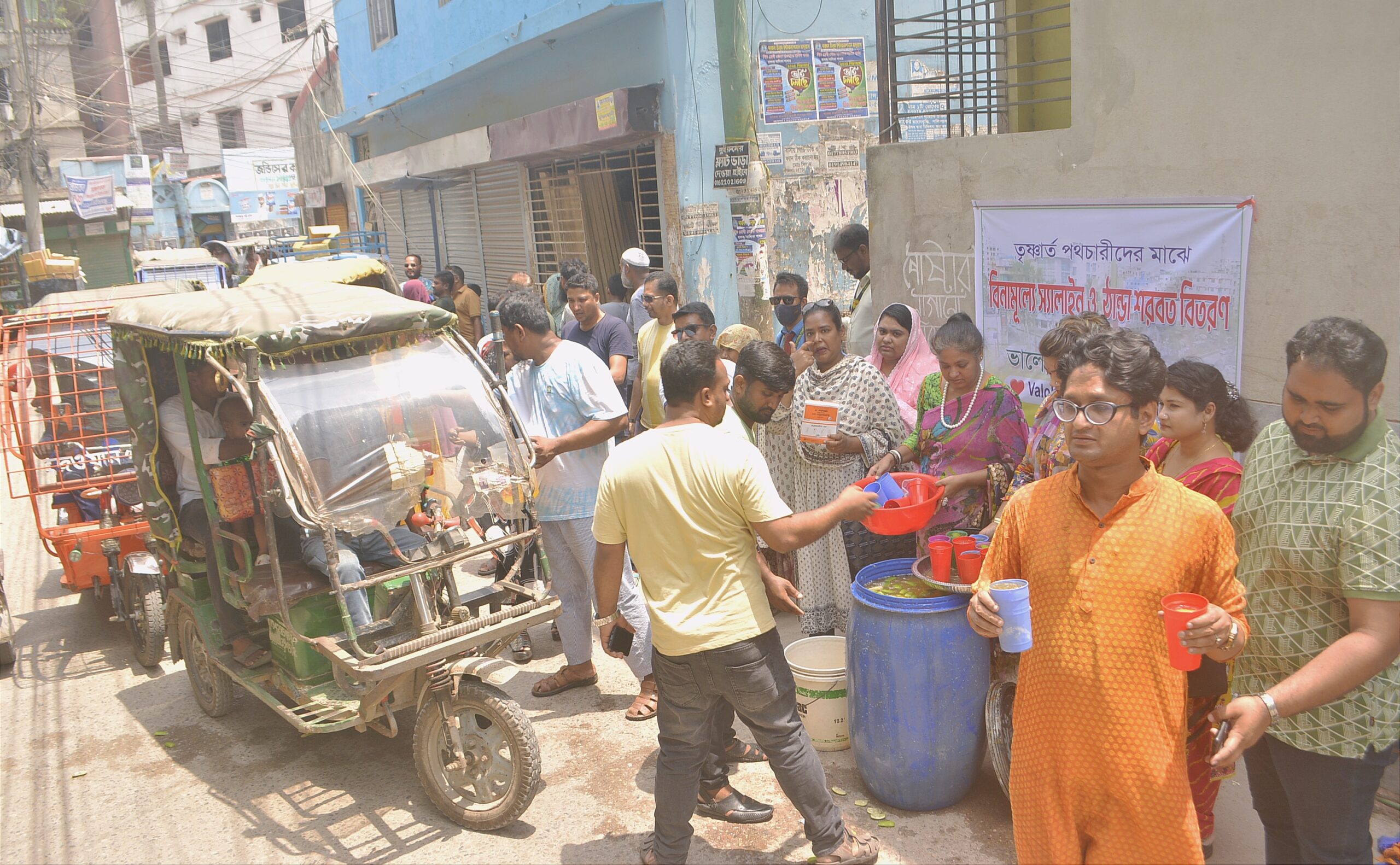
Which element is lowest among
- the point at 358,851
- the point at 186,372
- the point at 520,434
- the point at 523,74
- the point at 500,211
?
the point at 358,851

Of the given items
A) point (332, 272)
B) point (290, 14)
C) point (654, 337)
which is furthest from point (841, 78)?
point (290, 14)

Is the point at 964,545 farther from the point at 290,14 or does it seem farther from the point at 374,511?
the point at 290,14

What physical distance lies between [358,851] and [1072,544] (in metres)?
3.22

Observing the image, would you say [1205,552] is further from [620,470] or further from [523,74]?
[523,74]

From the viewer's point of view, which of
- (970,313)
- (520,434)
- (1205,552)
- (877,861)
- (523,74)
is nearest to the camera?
(1205,552)

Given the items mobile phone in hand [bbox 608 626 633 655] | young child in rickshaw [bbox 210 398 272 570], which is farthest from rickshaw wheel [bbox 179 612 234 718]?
mobile phone in hand [bbox 608 626 633 655]

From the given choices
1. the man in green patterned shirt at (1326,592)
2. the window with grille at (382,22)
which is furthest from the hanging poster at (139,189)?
the man in green patterned shirt at (1326,592)

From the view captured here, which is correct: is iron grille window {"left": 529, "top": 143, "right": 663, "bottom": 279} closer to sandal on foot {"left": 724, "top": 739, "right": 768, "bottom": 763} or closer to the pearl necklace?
the pearl necklace

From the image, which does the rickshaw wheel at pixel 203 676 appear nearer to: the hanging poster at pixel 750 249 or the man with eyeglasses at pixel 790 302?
the man with eyeglasses at pixel 790 302

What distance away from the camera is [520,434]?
4.79 m

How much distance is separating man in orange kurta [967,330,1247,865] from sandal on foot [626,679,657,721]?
8.88 ft

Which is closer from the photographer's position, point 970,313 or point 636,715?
point 636,715

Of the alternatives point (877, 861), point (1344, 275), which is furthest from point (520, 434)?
point (1344, 275)

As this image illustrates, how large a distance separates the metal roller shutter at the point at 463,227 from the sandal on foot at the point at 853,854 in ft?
47.6
